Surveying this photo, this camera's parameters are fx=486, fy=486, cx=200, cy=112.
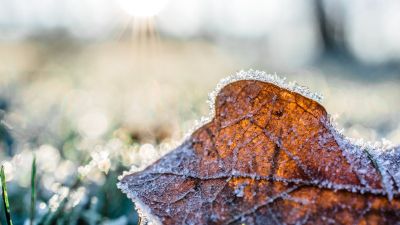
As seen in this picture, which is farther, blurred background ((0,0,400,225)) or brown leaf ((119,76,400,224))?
blurred background ((0,0,400,225))

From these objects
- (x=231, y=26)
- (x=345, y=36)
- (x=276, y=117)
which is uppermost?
(x=276, y=117)

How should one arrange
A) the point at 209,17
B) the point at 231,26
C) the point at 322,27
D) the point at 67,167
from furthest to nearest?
the point at 231,26 → the point at 209,17 → the point at 322,27 → the point at 67,167

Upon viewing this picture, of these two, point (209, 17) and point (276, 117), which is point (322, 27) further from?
point (276, 117)

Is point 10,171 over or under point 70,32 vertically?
over

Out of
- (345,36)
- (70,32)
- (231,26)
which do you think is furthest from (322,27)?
(231,26)

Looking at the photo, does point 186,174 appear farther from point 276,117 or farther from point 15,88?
point 15,88

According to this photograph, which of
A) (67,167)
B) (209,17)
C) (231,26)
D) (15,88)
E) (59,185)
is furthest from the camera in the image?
(231,26)

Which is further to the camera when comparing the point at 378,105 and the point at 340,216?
the point at 378,105
